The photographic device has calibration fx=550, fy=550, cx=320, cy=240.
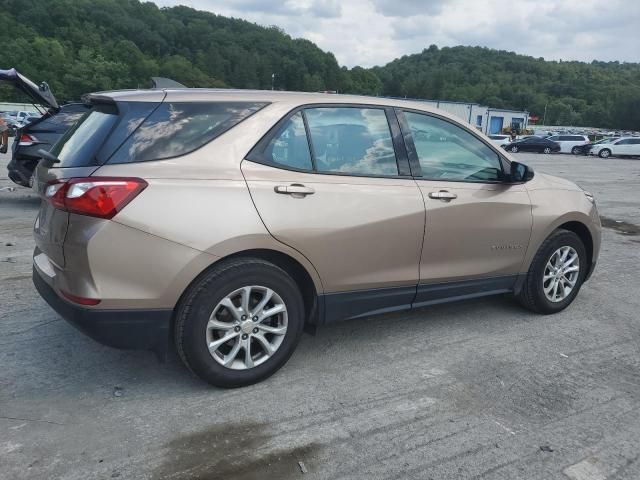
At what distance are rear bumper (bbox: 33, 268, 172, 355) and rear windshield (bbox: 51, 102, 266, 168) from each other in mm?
772

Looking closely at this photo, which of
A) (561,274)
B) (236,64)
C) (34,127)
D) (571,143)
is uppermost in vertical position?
(236,64)

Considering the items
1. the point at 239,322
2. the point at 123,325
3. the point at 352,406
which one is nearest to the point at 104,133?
the point at 123,325

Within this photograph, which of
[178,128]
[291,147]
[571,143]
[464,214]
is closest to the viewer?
[178,128]

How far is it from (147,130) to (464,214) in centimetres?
218

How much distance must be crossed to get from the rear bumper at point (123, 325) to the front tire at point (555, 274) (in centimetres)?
294

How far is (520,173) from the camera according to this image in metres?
4.12

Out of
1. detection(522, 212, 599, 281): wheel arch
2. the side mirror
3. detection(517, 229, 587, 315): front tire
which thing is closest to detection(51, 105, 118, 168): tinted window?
the side mirror

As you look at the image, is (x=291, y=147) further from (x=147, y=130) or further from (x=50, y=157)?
(x=50, y=157)

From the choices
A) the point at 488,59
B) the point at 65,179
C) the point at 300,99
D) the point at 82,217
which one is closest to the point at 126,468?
the point at 82,217

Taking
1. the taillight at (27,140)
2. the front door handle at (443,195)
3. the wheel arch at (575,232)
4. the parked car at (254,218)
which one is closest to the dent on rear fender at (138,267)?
the parked car at (254,218)

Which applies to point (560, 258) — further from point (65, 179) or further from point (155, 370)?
point (65, 179)

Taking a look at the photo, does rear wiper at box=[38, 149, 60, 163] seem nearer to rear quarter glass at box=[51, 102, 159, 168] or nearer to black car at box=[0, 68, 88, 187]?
rear quarter glass at box=[51, 102, 159, 168]

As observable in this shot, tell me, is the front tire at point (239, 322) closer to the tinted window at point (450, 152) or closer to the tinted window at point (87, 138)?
the tinted window at point (87, 138)

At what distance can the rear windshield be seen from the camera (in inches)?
113
